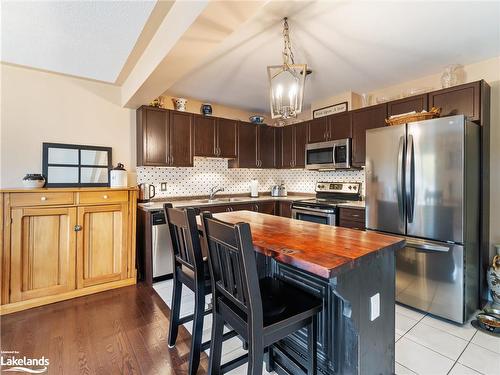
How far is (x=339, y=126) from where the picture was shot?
3656 mm

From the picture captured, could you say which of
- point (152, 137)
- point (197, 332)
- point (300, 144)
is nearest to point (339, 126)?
point (300, 144)

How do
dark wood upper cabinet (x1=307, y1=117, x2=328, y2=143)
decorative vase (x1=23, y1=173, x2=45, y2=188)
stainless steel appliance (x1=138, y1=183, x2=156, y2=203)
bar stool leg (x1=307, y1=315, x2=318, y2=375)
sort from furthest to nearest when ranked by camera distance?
1. dark wood upper cabinet (x1=307, y1=117, x2=328, y2=143)
2. stainless steel appliance (x1=138, y1=183, x2=156, y2=203)
3. decorative vase (x1=23, y1=173, x2=45, y2=188)
4. bar stool leg (x1=307, y1=315, x2=318, y2=375)

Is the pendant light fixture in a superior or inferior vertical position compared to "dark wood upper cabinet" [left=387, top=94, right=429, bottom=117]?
inferior

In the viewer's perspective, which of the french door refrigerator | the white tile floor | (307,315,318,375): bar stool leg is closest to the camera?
(307,315,318,375): bar stool leg

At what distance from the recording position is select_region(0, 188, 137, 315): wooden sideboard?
2.35 metres

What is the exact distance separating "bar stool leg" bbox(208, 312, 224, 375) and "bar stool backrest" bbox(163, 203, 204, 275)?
→ 32 centimetres

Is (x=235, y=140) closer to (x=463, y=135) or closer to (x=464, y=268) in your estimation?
(x=463, y=135)

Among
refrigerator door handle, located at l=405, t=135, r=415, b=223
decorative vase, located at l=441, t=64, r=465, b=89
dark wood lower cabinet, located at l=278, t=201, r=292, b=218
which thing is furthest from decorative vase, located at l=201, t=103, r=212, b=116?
decorative vase, located at l=441, t=64, r=465, b=89

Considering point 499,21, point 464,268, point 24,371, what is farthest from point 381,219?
point 24,371

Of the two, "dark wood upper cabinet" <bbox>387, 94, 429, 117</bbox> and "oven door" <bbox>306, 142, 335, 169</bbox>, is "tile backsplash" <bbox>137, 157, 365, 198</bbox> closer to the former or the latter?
"oven door" <bbox>306, 142, 335, 169</bbox>

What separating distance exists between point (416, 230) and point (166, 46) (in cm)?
269

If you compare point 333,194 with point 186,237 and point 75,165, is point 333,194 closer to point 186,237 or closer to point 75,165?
point 186,237

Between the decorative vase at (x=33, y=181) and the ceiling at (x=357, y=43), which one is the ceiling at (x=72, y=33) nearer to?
the ceiling at (x=357, y=43)

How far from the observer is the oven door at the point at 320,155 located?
3699 mm
